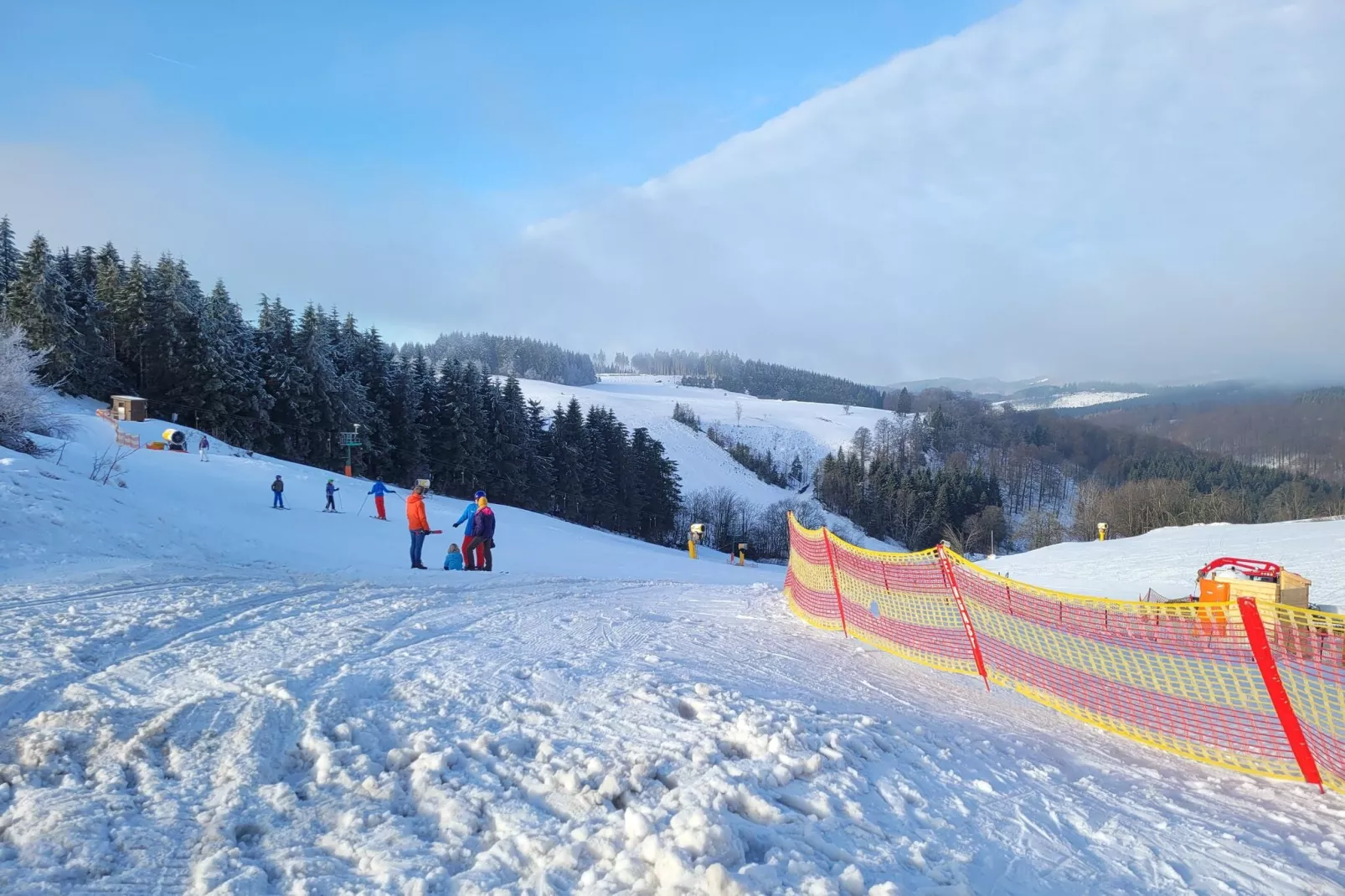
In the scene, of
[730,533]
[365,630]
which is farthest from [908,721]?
[730,533]

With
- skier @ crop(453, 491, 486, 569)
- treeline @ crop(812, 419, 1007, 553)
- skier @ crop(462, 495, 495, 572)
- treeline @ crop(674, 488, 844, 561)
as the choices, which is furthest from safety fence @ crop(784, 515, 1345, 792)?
treeline @ crop(812, 419, 1007, 553)

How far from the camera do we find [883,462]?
10481 centimetres

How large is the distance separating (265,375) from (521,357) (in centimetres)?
13191

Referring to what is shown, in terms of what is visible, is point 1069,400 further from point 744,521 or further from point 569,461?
point 569,461

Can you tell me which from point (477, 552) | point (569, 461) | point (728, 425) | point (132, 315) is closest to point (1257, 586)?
point (477, 552)

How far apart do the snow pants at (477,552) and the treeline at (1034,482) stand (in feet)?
228

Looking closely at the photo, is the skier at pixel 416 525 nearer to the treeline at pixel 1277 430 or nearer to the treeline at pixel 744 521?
the treeline at pixel 744 521

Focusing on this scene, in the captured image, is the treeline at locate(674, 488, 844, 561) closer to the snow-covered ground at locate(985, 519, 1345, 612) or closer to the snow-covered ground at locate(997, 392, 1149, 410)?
the snow-covered ground at locate(985, 519, 1345, 612)

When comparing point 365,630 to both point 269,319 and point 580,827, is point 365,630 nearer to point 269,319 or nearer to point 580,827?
point 580,827

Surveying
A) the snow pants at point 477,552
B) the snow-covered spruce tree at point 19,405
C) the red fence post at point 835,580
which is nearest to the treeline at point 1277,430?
the red fence post at point 835,580

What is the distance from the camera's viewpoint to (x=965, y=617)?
771cm

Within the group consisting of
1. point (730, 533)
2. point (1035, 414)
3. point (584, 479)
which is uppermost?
point (1035, 414)

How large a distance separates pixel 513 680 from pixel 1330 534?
39058 mm

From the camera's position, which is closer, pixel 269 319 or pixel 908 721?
pixel 908 721
